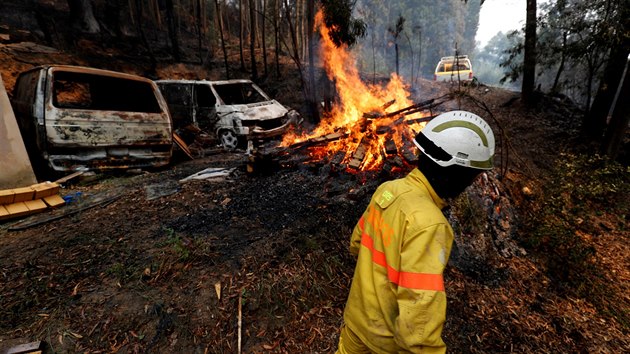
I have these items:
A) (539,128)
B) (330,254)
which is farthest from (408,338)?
(539,128)

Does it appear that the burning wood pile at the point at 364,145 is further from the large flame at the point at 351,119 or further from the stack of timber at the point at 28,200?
the stack of timber at the point at 28,200

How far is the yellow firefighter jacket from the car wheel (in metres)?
7.76

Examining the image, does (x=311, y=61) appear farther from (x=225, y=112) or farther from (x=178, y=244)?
(x=178, y=244)

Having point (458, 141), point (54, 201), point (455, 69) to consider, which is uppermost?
point (455, 69)

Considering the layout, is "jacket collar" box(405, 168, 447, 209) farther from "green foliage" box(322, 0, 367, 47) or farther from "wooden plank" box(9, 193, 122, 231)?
"green foliage" box(322, 0, 367, 47)

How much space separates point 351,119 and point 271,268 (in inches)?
197

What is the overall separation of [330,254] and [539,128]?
9.56 m

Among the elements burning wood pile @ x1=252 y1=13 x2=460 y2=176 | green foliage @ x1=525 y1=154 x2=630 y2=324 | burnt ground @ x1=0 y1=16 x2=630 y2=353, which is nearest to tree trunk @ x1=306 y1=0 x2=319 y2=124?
burning wood pile @ x1=252 y1=13 x2=460 y2=176

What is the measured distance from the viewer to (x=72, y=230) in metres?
3.94

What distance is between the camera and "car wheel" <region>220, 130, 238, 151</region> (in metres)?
8.94

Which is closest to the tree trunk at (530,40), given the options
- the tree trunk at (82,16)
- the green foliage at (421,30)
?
the tree trunk at (82,16)

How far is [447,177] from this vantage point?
1.58 m

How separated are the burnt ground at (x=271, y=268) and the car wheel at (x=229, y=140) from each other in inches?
133

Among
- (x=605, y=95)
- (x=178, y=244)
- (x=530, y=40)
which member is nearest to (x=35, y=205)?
(x=178, y=244)
